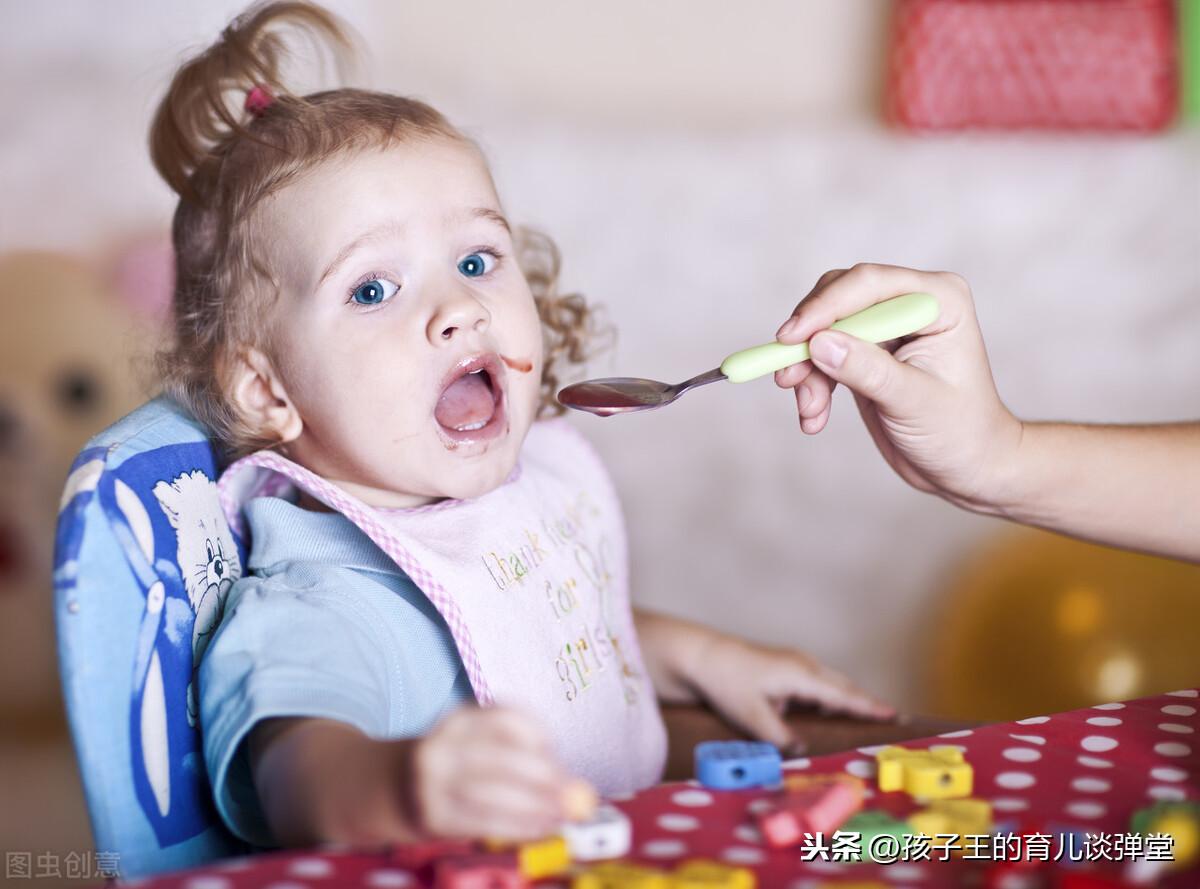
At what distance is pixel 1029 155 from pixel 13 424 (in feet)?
5.96

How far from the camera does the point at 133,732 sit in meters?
0.75

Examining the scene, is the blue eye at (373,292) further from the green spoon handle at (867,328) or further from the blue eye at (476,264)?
the green spoon handle at (867,328)

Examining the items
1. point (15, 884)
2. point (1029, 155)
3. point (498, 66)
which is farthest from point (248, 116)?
point (1029, 155)

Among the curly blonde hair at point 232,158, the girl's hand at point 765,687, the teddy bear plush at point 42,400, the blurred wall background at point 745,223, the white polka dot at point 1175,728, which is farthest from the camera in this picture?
the blurred wall background at point 745,223

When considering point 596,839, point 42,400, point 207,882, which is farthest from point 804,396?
point 42,400

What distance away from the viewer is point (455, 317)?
939mm

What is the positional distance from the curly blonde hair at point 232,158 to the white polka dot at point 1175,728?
0.66m

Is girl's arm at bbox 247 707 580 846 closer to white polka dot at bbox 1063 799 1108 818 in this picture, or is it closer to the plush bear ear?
white polka dot at bbox 1063 799 1108 818

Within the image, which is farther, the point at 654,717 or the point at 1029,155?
the point at 1029,155

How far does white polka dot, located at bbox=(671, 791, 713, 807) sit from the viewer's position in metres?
0.69

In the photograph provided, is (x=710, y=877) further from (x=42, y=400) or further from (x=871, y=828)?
(x=42, y=400)

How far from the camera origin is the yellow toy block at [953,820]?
0.64 meters

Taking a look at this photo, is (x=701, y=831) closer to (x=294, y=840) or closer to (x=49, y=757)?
Result: (x=294, y=840)

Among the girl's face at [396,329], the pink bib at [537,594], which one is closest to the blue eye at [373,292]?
the girl's face at [396,329]
